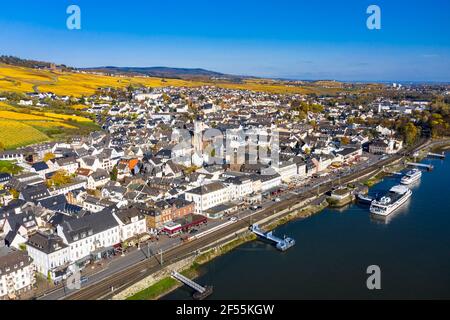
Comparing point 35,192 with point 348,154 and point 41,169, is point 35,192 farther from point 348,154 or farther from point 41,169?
point 348,154

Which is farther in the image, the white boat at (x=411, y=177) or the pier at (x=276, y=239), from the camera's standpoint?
the white boat at (x=411, y=177)

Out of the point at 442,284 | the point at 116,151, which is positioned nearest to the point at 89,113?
the point at 116,151

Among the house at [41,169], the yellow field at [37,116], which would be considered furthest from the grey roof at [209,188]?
the yellow field at [37,116]

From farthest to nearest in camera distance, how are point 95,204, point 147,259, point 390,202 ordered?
point 390,202, point 95,204, point 147,259

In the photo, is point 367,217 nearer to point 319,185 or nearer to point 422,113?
point 319,185

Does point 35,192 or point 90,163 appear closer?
point 35,192

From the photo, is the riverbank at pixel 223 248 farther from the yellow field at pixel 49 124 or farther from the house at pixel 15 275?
the yellow field at pixel 49 124

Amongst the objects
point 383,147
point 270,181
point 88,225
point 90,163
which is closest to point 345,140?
point 383,147
